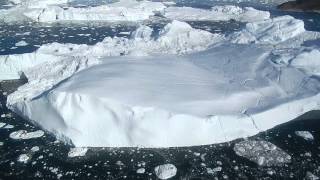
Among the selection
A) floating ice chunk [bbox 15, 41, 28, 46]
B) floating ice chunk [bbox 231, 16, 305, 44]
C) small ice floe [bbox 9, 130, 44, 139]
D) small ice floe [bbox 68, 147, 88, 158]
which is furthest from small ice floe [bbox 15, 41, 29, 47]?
small ice floe [bbox 68, 147, 88, 158]

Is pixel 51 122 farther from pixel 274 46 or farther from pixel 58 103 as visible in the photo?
pixel 274 46

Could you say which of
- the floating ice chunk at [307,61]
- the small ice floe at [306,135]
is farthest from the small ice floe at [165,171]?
the floating ice chunk at [307,61]

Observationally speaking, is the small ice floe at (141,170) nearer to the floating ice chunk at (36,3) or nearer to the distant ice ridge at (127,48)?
the distant ice ridge at (127,48)

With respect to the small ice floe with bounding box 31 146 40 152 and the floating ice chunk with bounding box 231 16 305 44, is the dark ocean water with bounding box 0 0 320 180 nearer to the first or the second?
the small ice floe with bounding box 31 146 40 152

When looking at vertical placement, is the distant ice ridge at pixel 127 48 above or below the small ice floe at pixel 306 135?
above

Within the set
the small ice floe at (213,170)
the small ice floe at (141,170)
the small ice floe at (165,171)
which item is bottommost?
the small ice floe at (141,170)

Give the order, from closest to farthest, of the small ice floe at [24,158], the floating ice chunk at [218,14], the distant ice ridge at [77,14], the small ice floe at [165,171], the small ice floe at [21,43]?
the small ice floe at [165,171] < the small ice floe at [24,158] < the small ice floe at [21,43] < the distant ice ridge at [77,14] < the floating ice chunk at [218,14]

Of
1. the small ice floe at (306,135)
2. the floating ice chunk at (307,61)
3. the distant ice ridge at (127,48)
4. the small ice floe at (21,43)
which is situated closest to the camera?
the small ice floe at (306,135)
